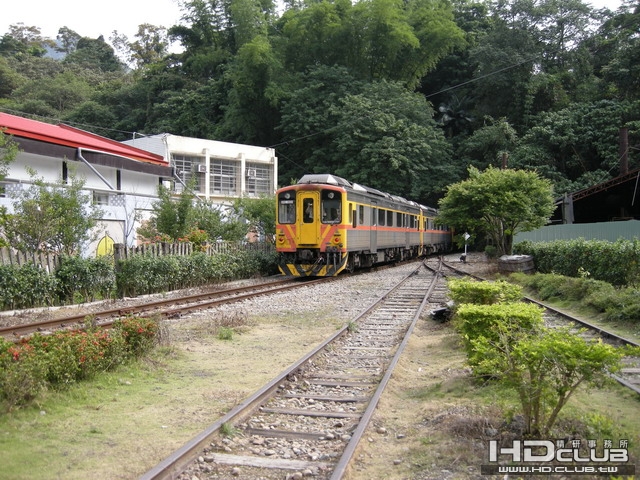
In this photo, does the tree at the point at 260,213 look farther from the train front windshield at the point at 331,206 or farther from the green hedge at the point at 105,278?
the train front windshield at the point at 331,206

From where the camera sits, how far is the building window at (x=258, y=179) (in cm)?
3700

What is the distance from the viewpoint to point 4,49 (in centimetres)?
6431

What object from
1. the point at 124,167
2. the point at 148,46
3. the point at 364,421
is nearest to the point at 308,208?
the point at 124,167

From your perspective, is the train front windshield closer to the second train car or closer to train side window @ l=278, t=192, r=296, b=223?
the second train car

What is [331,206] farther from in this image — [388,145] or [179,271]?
[388,145]

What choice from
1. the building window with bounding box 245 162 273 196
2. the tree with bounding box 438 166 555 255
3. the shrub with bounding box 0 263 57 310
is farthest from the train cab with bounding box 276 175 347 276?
the building window with bounding box 245 162 273 196

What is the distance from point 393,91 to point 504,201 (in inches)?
901

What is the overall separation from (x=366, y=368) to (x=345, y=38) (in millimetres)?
38386

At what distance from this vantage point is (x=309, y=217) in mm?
17609

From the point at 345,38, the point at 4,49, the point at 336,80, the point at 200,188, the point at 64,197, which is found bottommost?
the point at 64,197

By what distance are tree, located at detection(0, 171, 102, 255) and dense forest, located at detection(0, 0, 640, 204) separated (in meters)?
24.0

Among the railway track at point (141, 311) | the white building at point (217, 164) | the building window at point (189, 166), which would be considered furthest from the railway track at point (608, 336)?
the building window at point (189, 166)

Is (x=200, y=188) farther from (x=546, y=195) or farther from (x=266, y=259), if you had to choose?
(x=546, y=195)

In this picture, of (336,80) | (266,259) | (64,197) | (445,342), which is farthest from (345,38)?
(445,342)
